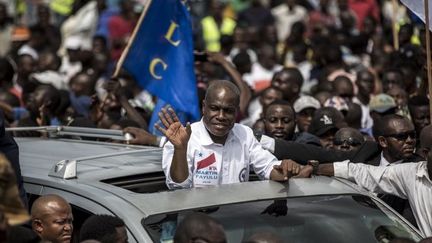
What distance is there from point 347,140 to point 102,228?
3532mm

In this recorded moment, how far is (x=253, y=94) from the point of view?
12.3 meters

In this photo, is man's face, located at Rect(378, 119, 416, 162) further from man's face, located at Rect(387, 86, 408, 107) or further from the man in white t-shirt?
man's face, located at Rect(387, 86, 408, 107)

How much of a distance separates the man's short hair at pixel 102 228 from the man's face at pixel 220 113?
1121 mm

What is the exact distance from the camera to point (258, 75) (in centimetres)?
1523

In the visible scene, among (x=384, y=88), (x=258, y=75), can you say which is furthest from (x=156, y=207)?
(x=258, y=75)

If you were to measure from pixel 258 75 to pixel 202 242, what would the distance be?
1058 centimetres

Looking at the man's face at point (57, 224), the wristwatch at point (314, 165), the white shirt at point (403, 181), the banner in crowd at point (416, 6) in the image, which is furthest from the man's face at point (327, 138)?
the man's face at point (57, 224)

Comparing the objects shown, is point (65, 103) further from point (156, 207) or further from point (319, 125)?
point (156, 207)

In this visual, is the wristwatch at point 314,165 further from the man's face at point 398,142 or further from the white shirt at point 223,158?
the man's face at point 398,142

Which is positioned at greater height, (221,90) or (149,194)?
(221,90)

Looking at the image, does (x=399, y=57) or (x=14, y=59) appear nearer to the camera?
(x=399, y=57)

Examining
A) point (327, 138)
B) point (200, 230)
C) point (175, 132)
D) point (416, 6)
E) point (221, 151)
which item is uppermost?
point (416, 6)

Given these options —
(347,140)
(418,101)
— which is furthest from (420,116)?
(347,140)

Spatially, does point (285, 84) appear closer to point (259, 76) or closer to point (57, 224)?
point (259, 76)
